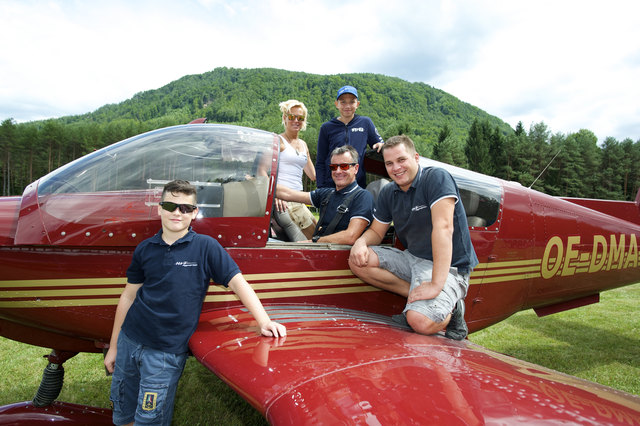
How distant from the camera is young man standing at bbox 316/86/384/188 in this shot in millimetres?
4047

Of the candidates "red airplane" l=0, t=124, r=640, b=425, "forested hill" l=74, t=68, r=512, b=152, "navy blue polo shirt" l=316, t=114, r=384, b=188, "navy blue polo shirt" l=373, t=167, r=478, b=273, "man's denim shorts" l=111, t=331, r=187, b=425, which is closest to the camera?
"red airplane" l=0, t=124, r=640, b=425

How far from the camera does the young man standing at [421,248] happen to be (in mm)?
2428

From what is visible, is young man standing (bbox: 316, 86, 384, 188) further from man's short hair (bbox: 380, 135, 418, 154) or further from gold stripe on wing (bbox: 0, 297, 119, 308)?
gold stripe on wing (bbox: 0, 297, 119, 308)

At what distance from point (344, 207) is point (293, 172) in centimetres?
110

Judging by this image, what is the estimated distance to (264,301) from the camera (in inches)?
97.3

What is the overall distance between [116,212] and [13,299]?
76cm

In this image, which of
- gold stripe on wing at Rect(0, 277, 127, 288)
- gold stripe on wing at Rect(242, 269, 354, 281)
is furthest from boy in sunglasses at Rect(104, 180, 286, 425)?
gold stripe on wing at Rect(242, 269, 354, 281)

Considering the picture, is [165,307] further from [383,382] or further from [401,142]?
[401,142]

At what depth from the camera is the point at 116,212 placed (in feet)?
7.30

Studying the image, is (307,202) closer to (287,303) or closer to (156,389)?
(287,303)

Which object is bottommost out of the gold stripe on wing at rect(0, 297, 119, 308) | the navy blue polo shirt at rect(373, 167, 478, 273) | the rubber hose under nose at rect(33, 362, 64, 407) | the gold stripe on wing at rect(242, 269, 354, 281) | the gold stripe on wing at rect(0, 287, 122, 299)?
the rubber hose under nose at rect(33, 362, 64, 407)

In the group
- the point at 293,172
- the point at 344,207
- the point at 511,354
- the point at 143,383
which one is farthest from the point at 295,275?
the point at 511,354

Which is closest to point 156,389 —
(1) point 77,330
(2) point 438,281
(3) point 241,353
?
(3) point 241,353

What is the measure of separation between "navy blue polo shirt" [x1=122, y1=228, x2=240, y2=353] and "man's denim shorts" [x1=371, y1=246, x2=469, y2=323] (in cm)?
120
